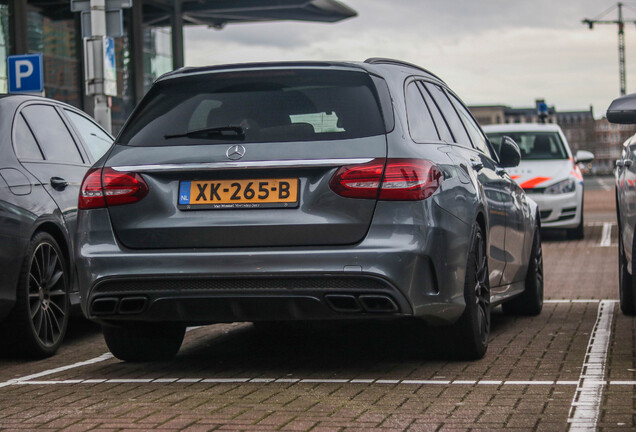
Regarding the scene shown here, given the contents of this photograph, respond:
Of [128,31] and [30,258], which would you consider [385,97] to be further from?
[128,31]

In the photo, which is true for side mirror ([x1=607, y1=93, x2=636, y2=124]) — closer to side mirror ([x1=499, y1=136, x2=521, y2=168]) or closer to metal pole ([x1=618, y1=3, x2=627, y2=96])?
side mirror ([x1=499, y1=136, x2=521, y2=168])

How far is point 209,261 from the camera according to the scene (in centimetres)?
601

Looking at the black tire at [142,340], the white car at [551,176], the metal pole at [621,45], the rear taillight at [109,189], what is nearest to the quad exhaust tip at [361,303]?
the rear taillight at [109,189]

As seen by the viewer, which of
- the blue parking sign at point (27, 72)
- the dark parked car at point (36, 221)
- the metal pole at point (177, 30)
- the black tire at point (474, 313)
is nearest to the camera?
the black tire at point (474, 313)

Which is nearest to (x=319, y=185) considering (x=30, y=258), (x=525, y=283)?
(x=30, y=258)

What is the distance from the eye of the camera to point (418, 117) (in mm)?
6688

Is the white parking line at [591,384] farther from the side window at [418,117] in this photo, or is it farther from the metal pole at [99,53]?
the metal pole at [99,53]

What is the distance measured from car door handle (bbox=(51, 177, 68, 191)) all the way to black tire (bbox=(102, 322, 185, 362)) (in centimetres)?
130

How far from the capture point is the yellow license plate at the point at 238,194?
598 cm

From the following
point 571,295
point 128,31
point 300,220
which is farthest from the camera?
point 128,31

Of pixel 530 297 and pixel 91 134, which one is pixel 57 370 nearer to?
pixel 91 134

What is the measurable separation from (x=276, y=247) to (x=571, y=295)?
17.5ft

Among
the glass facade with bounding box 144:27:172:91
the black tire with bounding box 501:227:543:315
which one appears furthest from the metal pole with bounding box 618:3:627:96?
the black tire with bounding box 501:227:543:315

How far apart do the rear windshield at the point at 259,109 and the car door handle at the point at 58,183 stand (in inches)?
54.5
